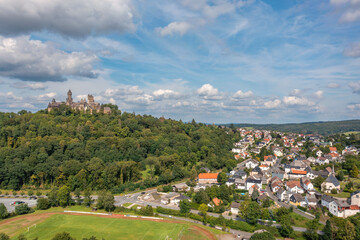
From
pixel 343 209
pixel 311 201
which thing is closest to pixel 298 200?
pixel 311 201

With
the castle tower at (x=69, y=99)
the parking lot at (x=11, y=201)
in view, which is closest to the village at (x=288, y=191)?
the parking lot at (x=11, y=201)

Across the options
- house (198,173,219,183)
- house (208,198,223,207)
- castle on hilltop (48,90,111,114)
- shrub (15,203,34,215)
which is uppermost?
castle on hilltop (48,90,111,114)

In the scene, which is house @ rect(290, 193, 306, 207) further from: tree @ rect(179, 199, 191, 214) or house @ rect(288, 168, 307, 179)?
tree @ rect(179, 199, 191, 214)

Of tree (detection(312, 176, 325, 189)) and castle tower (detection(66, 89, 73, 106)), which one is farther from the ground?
castle tower (detection(66, 89, 73, 106))

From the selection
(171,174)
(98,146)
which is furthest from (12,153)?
(171,174)

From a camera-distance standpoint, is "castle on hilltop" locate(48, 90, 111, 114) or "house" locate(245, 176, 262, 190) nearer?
"house" locate(245, 176, 262, 190)

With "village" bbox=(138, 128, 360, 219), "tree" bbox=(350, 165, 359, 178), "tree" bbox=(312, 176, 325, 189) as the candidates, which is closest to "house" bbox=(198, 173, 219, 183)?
"village" bbox=(138, 128, 360, 219)

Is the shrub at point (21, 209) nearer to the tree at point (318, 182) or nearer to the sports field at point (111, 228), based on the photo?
the sports field at point (111, 228)
